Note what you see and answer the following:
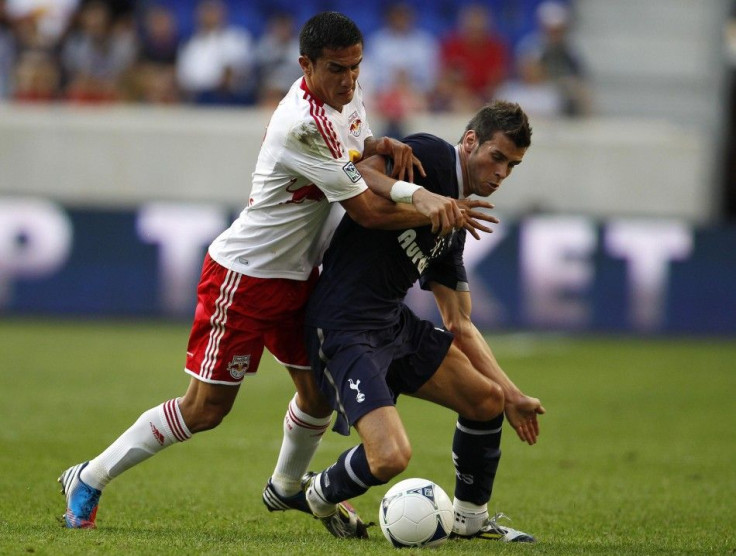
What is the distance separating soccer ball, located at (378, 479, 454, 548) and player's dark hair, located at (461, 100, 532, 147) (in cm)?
163

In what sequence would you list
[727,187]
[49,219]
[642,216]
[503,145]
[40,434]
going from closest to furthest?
[503,145], [40,434], [49,219], [642,216], [727,187]

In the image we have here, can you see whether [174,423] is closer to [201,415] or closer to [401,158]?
[201,415]

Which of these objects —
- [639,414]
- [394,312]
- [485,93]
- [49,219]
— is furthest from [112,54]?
[394,312]

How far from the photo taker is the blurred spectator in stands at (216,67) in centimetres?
1766

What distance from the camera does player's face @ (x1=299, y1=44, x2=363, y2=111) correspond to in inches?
213

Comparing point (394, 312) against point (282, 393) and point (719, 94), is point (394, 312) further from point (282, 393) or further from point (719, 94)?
point (719, 94)

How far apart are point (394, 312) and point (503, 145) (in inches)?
37.0

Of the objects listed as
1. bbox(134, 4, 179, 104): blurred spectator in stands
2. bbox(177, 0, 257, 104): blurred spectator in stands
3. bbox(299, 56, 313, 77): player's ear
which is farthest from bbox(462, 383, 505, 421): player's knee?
bbox(134, 4, 179, 104): blurred spectator in stands

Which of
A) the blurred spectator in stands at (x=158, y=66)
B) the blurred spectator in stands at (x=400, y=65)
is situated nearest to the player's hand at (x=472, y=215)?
the blurred spectator in stands at (x=400, y=65)

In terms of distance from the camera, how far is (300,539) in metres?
5.70

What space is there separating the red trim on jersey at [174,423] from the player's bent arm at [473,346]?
1388 millimetres

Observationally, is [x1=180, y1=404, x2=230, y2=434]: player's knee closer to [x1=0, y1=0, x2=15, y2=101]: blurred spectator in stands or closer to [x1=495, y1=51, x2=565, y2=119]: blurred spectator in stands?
[x1=495, y1=51, x2=565, y2=119]: blurred spectator in stands

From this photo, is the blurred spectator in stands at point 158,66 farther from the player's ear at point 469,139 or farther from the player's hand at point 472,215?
the player's hand at point 472,215

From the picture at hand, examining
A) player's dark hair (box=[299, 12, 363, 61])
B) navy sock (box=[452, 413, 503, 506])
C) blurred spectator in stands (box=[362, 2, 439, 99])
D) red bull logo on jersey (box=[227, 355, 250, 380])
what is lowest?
navy sock (box=[452, 413, 503, 506])
